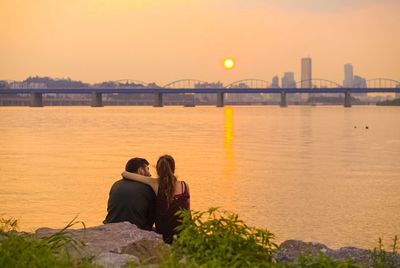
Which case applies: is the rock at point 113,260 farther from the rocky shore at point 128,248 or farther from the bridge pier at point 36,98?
the bridge pier at point 36,98

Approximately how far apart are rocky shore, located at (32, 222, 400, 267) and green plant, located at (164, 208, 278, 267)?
0.25 m

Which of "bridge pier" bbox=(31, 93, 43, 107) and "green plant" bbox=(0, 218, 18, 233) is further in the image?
"bridge pier" bbox=(31, 93, 43, 107)

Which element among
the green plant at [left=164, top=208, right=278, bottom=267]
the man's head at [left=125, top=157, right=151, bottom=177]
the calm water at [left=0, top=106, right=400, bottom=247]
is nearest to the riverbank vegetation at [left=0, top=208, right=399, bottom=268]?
the green plant at [left=164, top=208, right=278, bottom=267]

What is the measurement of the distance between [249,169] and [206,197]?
8.53 metres

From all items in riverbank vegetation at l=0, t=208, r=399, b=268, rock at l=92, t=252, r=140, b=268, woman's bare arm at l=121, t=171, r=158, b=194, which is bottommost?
rock at l=92, t=252, r=140, b=268

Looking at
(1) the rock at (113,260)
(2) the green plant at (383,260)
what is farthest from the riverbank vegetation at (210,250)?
(2) the green plant at (383,260)

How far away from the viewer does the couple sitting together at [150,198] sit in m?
8.48

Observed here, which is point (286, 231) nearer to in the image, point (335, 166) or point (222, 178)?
point (222, 178)

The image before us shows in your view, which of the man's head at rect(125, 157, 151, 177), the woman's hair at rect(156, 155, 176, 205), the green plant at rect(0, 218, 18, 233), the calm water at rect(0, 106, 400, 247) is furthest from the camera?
the calm water at rect(0, 106, 400, 247)

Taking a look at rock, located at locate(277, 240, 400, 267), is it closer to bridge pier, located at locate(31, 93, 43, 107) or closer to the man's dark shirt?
the man's dark shirt

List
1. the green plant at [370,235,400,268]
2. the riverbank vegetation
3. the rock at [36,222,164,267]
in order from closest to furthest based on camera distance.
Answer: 1. the riverbank vegetation
2. the rock at [36,222,164,267]
3. the green plant at [370,235,400,268]

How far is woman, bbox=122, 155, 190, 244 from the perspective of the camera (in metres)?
8.45

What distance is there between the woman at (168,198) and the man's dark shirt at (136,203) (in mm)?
266

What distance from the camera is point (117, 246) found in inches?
273
